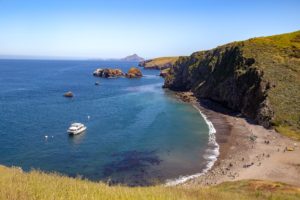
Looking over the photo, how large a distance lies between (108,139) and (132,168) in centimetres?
1386

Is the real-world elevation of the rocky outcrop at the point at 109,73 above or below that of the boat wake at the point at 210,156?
above

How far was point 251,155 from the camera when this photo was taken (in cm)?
5144

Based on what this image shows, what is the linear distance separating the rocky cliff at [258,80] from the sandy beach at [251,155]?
171 inches

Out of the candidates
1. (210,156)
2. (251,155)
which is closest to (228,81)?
(251,155)

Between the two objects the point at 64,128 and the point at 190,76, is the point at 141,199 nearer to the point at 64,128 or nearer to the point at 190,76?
the point at 64,128

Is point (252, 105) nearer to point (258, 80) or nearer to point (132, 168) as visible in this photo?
point (258, 80)

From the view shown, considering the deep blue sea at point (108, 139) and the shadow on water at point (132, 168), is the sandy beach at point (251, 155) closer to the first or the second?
the deep blue sea at point (108, 139)

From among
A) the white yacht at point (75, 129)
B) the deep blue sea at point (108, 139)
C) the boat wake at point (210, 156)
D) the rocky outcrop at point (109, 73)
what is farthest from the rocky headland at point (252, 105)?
the rocky outcrop at point (109, 73)

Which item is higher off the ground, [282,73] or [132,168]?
A: [282,73]

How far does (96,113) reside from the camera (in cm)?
8075

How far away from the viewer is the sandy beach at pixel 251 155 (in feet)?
140

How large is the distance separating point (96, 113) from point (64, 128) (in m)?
16.1

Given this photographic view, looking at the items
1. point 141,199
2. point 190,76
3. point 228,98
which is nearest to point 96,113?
point 228,98

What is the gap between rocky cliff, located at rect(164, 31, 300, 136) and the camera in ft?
221
